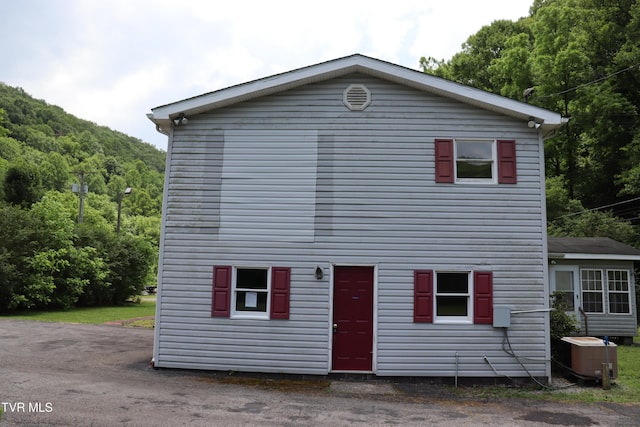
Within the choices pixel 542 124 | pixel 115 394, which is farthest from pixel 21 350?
pixel 542 124

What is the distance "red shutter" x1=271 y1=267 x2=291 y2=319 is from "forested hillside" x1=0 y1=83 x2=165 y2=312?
15774 millimetres

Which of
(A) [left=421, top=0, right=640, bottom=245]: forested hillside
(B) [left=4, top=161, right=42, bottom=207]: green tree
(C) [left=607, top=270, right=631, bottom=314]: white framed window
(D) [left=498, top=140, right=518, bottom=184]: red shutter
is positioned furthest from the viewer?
(B) [left=4, top=161, right=42, bottom=207]: green tree

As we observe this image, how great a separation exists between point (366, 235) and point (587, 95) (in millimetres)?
24505

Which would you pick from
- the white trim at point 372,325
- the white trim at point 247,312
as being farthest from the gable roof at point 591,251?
the white trim at point 247,312

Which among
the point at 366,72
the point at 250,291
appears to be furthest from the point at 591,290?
the point at 250,291

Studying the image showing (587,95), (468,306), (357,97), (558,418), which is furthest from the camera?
(587,95)

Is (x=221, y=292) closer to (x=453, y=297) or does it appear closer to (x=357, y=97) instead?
(x=453, y=297)

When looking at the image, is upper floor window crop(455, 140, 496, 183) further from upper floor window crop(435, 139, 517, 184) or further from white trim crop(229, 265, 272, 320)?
white trim crop(229, 265, 272, 320)

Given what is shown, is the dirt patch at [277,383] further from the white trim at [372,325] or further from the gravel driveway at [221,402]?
the white trim at [372,325]

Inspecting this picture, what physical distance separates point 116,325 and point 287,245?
1059 centimetres

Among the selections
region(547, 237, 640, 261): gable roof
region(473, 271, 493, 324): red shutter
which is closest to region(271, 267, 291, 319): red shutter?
region(473, 271, 493, 324): red shutter

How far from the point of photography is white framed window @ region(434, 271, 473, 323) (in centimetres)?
977

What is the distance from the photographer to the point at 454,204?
392 inches

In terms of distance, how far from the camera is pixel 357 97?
1031cm
